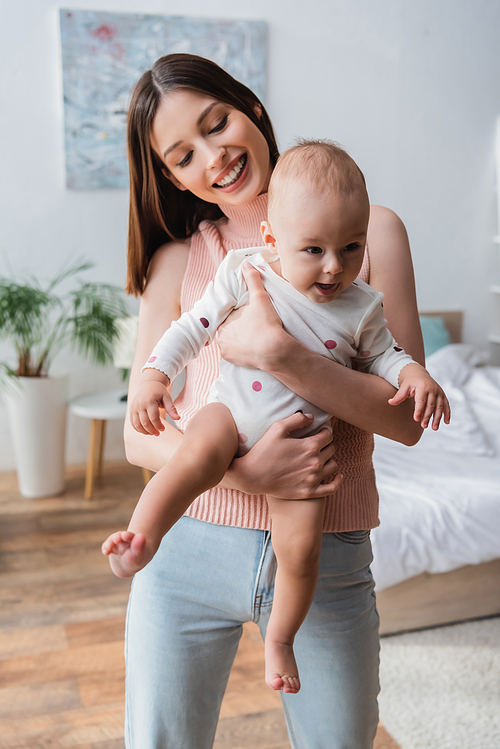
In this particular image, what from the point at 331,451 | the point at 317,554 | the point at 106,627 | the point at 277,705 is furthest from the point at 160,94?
the point at 106,627

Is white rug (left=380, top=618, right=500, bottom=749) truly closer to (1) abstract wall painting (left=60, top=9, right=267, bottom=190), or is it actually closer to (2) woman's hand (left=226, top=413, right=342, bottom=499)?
(2) woman's hand (left=226, top=413, right=342, bottom=499)

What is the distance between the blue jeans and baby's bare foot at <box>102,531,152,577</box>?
22 cm

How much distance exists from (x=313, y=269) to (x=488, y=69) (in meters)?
3.90

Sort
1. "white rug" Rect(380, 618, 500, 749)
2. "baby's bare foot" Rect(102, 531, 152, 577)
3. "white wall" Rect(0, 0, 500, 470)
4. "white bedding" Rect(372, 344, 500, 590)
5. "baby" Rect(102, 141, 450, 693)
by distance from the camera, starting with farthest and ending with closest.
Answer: "white wall" Rect(0, 0, 500, 470) < "white bedding" Rect(372, 344, 500, 590) < "white rug" Rect(380, 618, 500, 749) < "baby" Rect(102, 141, 450, 693) < "baby's bare foot" Rect(102, 531, 152, 577)

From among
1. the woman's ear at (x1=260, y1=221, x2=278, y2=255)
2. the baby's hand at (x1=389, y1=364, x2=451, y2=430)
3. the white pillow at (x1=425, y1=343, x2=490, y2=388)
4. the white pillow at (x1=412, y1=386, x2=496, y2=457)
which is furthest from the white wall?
the baby's hand at (x1=389, y1=364, x2=451, y2=430)

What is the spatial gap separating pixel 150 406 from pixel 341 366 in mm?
265

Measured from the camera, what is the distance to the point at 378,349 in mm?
935

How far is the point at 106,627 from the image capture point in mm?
2256

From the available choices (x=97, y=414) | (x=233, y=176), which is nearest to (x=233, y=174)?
(x=233, y=176)

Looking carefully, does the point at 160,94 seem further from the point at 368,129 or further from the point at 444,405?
the point at 368,129

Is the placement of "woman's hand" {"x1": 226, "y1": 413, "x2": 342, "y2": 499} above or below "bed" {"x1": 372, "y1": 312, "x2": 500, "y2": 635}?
above

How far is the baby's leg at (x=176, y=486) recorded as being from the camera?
735 mm

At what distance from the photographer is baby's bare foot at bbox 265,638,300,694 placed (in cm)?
85

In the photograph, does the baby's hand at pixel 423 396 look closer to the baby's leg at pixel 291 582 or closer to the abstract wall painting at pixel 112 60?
the baby's leg at pixel 291 582
